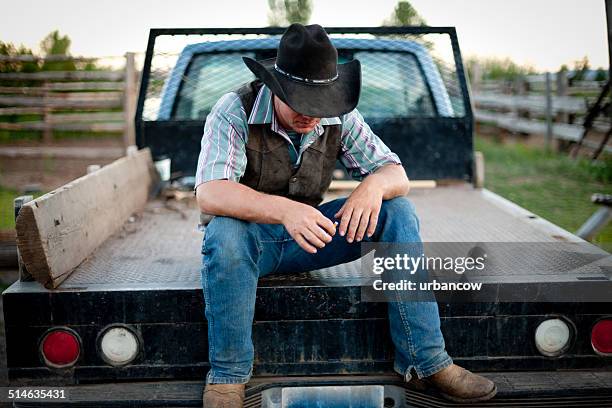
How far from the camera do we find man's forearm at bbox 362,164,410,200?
2.55 meters

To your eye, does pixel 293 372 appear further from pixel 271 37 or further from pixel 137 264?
pixel 271 37

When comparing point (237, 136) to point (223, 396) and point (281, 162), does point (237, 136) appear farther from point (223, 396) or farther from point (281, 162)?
point (223, 396)

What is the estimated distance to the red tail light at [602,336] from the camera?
243 centimetres

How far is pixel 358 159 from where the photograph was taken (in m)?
2.79

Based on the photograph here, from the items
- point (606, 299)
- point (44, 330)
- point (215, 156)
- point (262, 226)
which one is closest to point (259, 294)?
point (262, 226)

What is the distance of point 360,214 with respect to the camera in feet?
8.09

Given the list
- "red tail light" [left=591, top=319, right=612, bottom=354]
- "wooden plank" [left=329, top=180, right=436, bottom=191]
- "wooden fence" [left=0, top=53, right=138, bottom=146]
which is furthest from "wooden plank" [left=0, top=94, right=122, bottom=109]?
"red tail light" [left=591, top=319, right=612, bottom=354]

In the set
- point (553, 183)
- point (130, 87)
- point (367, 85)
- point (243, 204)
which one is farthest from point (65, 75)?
point (243, 204)

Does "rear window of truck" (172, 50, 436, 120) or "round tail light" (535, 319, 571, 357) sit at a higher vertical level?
"rear window of truck" (172, 50, 436, 120)

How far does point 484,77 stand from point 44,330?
19.9 metres

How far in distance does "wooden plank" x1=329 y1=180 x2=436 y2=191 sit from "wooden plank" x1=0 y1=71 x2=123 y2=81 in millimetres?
9196

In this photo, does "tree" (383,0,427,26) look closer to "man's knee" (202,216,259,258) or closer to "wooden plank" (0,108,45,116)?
"man's knee" (202,216,259,258)

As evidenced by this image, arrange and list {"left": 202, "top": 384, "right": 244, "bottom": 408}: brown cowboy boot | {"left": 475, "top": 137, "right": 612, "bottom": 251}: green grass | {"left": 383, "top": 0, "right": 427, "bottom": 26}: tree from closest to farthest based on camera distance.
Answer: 1. {"left": 202, "top": 384, "right": 244, "bottom": 408}: brown cowboy boot
2. {"left": 383, "top": 0, "right": 427, "bottom": 26}: tree
3. {"left": 475, "top": 137, "right": 612, "bottom": 251}: green grass

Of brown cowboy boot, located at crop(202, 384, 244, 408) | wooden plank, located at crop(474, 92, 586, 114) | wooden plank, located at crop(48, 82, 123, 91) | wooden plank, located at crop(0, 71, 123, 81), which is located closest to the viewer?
brown cowboy boot, located at crop(202, 384, 244, 408)
